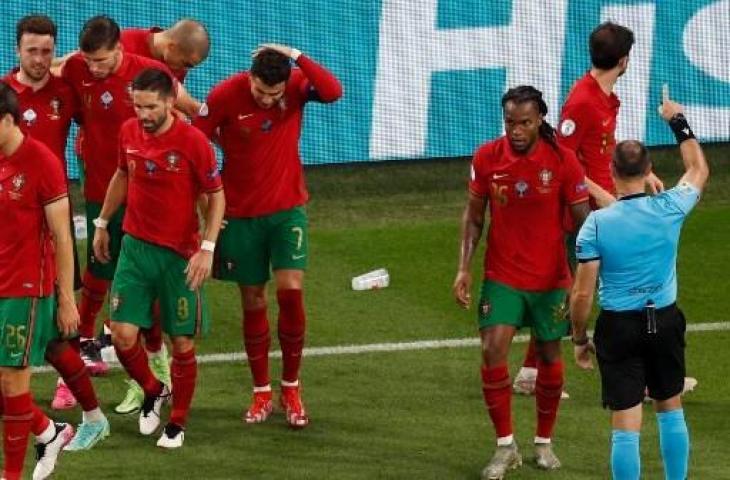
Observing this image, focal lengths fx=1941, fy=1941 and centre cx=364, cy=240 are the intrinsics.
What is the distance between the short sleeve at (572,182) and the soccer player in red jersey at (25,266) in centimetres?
261

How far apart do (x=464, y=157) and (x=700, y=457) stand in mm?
8053

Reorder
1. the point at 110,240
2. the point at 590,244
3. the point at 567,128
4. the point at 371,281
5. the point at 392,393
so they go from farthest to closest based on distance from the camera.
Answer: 1. the point at 371,281
2. the point at 392,393
3. the point at 110,240
4. the point at 567,128
5. the point at 590,244

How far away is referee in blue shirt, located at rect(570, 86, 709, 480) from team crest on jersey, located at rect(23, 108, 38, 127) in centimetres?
375

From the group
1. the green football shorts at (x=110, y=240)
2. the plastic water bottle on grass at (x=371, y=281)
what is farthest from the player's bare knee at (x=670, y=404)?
the plastic water bottle on grass at (x=371, y=281)

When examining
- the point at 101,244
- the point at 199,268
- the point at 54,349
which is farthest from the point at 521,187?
the point at 54,349

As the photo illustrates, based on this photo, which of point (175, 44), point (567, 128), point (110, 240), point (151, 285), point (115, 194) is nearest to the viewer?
point (151, 285)

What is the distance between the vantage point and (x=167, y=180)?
34.8 feet

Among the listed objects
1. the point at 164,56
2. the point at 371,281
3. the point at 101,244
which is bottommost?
the point at 371,281

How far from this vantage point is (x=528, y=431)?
11219 mm

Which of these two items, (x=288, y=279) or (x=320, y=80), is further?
(x=288, y=279)

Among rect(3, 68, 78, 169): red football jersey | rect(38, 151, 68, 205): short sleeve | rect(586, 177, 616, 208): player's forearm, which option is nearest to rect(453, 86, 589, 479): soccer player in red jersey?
rect(586, 177, 616, 208): player's forearm

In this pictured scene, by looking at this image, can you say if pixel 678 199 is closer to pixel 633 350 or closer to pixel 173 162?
pixel 633 350

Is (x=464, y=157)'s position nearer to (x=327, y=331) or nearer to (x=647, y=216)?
(x=327, y=331)

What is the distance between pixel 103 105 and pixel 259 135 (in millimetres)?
999
